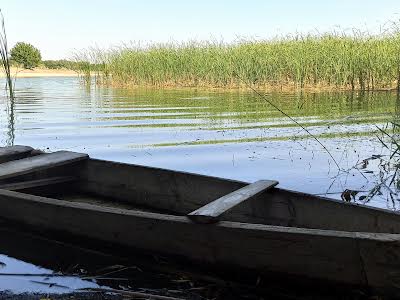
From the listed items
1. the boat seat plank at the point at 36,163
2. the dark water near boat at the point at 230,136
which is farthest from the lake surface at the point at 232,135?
the boat seat plank at the point at 36,163

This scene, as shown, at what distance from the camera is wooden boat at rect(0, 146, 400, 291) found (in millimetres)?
2490

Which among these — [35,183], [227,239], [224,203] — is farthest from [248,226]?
[35,183]

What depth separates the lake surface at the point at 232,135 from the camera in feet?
19.5

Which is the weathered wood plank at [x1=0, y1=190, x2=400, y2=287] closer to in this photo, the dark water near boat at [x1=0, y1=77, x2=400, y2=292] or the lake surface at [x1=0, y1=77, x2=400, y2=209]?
the dark water near boat at [x1=0, y1=77, x2=400, y2=292]

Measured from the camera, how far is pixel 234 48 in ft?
61.6

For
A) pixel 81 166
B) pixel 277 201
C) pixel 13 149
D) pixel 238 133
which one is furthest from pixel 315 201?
pixel 238 133

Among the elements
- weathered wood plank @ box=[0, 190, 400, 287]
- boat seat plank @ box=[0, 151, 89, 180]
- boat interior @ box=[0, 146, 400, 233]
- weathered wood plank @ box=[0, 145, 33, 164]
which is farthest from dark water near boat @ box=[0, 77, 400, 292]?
weathered wood plank @ box=[0, 145, 33, 164]

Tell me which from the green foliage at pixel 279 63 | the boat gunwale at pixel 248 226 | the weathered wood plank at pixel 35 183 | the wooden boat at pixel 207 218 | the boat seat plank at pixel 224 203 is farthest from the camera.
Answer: the green foliage at pixel 279 63

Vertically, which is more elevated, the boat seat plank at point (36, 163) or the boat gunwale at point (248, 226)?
the boat seat plank at point (36, 163)

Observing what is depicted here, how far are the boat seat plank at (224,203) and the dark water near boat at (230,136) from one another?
893 mm

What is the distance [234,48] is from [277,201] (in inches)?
619

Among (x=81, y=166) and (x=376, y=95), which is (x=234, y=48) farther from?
(x=81, y=166)

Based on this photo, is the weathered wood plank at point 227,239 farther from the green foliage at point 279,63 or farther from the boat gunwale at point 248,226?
the green foliage at point 279,63

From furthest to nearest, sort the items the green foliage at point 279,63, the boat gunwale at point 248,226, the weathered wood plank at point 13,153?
the green foliage at point 279,63, the weathered wood plank at point 13,153, the boat gunwale at point 248,226
